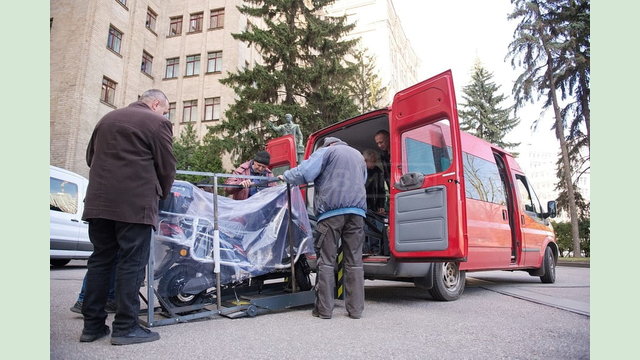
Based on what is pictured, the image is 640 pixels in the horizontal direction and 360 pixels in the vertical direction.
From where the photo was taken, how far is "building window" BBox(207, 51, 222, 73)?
23172mm

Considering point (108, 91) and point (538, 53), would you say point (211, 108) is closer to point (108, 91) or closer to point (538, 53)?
point (108, 91)

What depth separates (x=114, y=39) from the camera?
1878cm

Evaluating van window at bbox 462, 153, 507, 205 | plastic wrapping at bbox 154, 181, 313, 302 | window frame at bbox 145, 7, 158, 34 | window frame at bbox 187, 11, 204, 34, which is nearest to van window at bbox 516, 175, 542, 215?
van window at bbox 462, 153, 507, 205

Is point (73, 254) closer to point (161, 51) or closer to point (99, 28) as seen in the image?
point (99, 28)

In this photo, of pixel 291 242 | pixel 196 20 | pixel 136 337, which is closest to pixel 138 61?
pixel 196 20

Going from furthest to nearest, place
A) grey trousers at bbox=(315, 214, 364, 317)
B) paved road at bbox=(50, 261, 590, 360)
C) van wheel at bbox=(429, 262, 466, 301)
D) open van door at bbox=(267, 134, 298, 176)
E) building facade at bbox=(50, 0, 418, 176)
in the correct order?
building facade at bbox=(50, 0, 418, 176), open van door at bbox=(267, 134, 298, 176), van wheel at bbox=(429, 262, 466, 301), grey trousers at bbox=(315, 214, 364, 317), paved road at bbox=(50, 261, 590, 360)

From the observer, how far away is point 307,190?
5.55m

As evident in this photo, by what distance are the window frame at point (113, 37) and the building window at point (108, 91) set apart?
152 centimetres

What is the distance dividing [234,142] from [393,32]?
114ft

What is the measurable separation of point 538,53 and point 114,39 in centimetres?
1843

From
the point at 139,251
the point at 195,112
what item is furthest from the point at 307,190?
the point at 195,112

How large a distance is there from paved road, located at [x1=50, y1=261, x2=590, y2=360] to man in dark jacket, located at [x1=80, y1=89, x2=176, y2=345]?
0.61 feet

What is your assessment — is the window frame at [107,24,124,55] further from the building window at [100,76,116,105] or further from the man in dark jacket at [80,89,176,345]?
the man in dark jacket at [80,89,176,345]

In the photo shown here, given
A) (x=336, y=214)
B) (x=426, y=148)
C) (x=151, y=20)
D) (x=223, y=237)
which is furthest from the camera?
(x=151, y=20)
